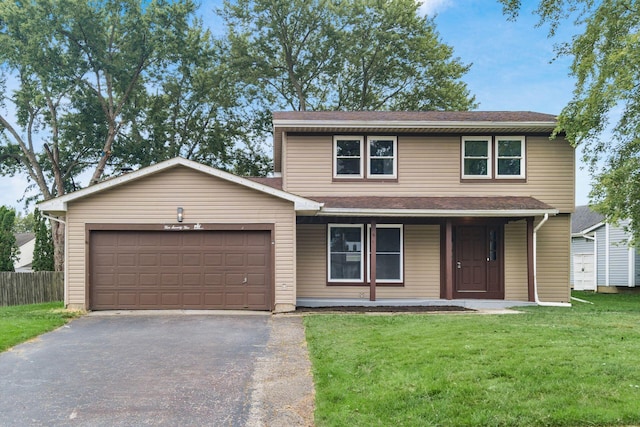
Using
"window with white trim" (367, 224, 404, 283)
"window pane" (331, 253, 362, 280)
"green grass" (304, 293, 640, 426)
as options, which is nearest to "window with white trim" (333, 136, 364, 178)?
"window with white trim" (367, 224, 404, 283)

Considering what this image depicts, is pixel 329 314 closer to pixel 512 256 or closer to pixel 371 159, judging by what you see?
pixel 371 159

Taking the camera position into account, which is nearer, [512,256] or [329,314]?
[329,314]

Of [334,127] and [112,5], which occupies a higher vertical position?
[112,5]

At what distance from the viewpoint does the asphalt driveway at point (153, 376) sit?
4984 millimetres

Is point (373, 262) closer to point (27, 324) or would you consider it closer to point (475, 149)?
point (475, 149)

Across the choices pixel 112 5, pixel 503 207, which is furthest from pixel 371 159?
pixel 112 5

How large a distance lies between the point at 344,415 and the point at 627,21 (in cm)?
1393

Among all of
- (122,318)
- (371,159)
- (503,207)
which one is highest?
(371,159)

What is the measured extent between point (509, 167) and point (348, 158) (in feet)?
15.5

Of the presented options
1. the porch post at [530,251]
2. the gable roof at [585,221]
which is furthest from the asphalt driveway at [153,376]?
A: the gable roof at [585,221]

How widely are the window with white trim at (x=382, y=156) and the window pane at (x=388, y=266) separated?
235 centimetres

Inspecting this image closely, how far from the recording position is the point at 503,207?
1313 centimetres

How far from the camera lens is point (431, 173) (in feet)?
47.5

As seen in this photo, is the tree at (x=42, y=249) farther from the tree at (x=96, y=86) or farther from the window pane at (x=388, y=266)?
the window pane at (x=388, y=266)
